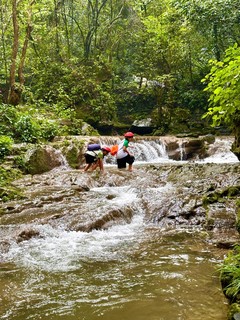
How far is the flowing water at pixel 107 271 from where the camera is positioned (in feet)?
11.4

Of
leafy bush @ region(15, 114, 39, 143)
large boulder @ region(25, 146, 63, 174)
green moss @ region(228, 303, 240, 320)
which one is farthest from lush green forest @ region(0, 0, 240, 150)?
green moss @ region(228, 303, 240, 320)

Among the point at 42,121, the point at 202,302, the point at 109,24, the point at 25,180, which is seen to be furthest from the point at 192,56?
the point at 202,302

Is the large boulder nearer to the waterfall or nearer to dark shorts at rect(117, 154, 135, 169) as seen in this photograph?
dark shorts at rect(117, 154, 135, 169)

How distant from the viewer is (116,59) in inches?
1072

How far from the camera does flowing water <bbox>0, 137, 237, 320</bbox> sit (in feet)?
11.4

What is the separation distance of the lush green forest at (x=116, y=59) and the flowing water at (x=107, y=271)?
10987 millimetres

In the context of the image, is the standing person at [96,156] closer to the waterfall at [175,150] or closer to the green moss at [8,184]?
the green moss at [8,184]

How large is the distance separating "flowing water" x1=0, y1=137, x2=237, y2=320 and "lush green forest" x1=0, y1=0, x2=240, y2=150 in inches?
433

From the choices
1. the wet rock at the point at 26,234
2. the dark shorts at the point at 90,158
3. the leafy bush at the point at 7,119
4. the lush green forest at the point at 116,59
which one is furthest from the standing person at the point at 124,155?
the lush green forest at the point at 116,59

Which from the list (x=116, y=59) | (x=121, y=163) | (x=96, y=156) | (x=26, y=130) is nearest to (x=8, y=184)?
(x=96, y=156)

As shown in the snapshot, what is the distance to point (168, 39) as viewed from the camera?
22.3 m

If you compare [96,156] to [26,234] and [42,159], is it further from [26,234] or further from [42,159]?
[26,234]

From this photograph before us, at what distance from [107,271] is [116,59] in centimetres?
2461

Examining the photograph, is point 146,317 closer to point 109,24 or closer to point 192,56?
point 192,56
